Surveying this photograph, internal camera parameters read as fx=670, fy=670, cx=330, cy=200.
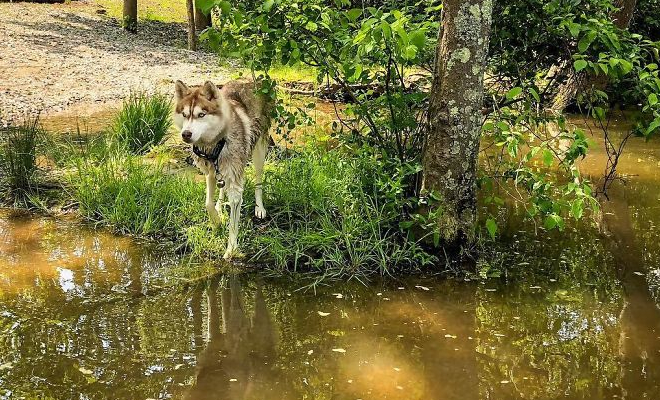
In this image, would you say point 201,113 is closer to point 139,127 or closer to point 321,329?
point 321,329

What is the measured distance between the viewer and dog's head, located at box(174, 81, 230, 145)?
18.2 feet

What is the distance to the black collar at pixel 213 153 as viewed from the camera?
5.88 metres

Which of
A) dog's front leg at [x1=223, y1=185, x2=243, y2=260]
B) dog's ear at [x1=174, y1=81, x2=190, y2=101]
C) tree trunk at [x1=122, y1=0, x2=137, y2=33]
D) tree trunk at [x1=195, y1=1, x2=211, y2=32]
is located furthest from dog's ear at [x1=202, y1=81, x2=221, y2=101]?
tree trunk at [x1=195, y1=1, x2=211, y2=32]

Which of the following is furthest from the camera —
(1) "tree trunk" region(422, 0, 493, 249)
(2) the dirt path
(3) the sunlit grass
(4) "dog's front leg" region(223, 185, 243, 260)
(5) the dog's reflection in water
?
(3) the sunlit grass

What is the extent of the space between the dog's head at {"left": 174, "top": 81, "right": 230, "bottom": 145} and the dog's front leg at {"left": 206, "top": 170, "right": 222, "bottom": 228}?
34 cm

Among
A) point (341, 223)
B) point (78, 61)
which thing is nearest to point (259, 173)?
point (341, 223)

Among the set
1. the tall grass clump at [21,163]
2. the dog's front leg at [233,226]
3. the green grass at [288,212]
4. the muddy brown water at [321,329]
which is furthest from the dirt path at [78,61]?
the muddy brown water at [321,329]

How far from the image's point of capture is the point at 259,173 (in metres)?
6.80

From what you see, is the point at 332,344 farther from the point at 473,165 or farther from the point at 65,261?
the point at 65,261

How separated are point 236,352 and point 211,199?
79.2 inches

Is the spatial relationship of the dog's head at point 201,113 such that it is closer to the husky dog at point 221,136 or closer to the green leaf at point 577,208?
the husky dog at point 221,136

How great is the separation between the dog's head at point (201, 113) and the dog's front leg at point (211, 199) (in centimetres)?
34

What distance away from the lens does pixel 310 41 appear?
571cm

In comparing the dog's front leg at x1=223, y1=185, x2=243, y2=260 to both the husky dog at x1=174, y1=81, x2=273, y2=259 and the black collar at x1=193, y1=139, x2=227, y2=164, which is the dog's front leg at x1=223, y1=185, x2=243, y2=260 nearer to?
the husky dog at x1=174, y1=81, x2=273, y2=259
